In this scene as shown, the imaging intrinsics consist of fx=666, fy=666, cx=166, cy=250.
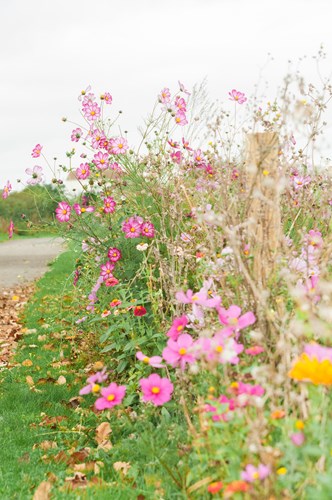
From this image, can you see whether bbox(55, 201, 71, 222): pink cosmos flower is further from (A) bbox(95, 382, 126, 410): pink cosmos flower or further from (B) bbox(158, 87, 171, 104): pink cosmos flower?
(A) bbox(95, 382, 126, 410): pink cosmos flower

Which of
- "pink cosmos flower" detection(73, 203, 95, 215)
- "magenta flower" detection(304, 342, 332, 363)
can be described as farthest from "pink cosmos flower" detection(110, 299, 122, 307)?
"magenta flower" detection(304, 342, 332, 363)

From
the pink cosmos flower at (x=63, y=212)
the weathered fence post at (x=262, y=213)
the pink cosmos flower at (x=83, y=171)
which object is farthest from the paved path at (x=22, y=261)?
the weathered fence post at (x=262, y=213)

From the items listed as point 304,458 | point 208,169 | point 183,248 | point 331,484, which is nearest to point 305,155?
point 208,169

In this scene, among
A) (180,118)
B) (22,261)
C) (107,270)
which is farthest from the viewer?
(22,261)

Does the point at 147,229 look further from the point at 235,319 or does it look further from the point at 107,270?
the point at 235,319

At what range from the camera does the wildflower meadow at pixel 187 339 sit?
2.18 m

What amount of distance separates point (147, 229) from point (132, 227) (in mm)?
107

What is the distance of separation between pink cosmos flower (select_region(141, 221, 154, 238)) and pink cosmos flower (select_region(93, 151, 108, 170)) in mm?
741

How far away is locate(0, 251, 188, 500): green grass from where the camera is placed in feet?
9.53

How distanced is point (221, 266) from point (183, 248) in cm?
108

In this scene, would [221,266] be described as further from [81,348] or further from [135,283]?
[81,348]

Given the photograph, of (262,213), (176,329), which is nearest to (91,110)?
(262,213)

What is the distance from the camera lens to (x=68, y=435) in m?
3.91

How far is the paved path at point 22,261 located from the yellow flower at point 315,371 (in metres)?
6.88
